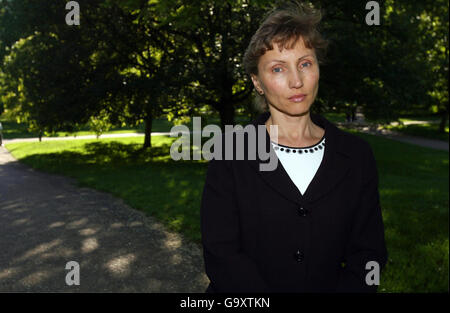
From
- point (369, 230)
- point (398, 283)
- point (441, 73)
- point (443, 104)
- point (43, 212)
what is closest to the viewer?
point (369, 230)

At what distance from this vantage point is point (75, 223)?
20.4ft

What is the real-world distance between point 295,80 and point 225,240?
815 millimetres

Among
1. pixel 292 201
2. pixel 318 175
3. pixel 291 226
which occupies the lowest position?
pixel 291 226

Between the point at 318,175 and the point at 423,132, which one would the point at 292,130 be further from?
the point at 423,132

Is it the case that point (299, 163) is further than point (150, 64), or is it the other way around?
point (150, 64)

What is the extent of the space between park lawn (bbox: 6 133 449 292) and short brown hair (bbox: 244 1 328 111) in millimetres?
4135

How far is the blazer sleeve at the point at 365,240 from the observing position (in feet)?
6.52

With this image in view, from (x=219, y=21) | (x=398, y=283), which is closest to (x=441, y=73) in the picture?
(x=219, y=21)

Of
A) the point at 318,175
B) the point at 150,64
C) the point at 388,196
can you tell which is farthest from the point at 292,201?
the point at 150,64

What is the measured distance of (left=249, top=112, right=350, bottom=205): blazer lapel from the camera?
191 cm

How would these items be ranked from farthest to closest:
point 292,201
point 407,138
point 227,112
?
point 407,138
point 227,112
point 292,201

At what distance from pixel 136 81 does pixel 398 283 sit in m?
11.4

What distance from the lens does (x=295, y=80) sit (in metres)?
1.80

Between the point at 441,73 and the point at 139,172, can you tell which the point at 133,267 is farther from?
the point at 441,73
